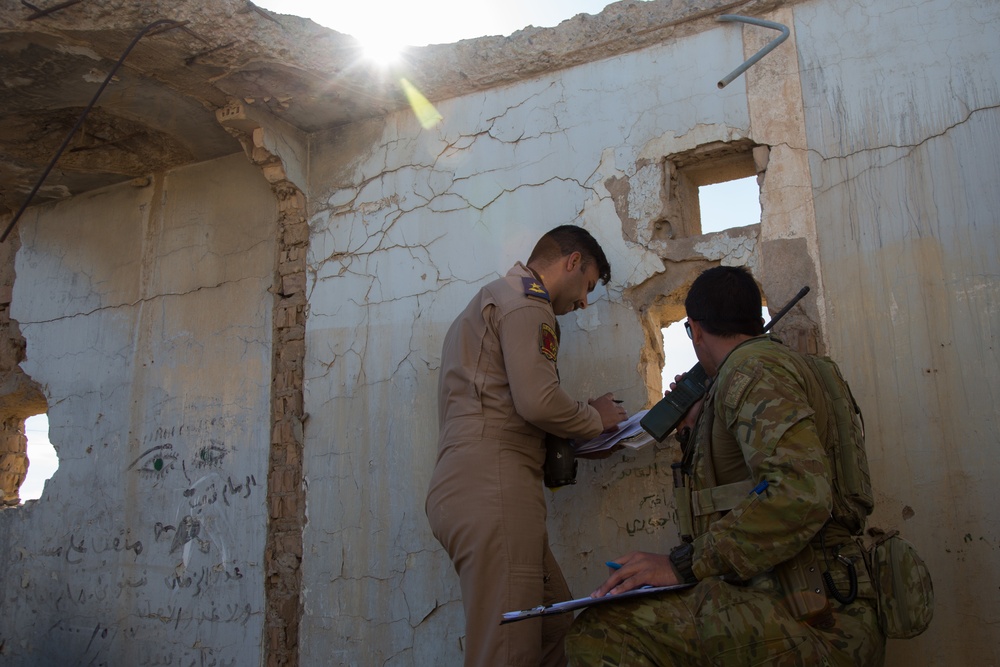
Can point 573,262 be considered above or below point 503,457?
above

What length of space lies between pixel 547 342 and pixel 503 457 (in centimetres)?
40

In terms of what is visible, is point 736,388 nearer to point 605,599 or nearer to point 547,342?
point 605,599

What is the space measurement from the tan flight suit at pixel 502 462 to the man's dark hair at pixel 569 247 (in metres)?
0.20

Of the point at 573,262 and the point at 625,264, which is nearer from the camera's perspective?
the point at 573,262

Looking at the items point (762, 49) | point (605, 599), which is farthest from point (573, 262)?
point (605, 599)

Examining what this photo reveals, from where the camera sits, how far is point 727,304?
90.6 inches

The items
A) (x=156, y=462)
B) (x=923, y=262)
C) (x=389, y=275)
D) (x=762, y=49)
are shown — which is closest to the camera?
(x=923, y=262)

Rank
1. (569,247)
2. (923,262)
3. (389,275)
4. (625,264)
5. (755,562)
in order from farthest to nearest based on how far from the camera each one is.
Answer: (389,275) < (625,264) < (569,247) < (923,262) < (755,562)

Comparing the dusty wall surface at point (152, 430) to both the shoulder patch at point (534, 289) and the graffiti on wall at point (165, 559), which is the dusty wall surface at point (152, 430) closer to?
the graffiti on wall at point (165, 559)

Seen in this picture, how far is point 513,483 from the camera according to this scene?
8.46ft

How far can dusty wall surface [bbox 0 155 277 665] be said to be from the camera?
3.97 meters

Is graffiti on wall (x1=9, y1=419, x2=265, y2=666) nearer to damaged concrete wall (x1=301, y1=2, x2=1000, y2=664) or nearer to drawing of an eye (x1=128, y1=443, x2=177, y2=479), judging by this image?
drawing of an eye (x1=128, y1=443, x2=177, y2=479)

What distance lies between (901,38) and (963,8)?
0.22 m

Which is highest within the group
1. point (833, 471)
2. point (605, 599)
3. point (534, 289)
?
point (534, 289)
